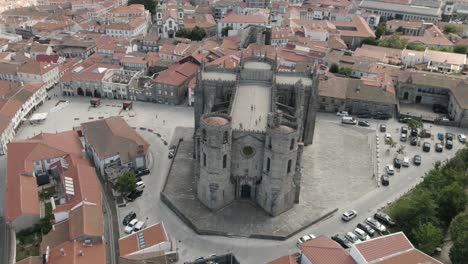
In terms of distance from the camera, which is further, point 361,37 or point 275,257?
point 361,37

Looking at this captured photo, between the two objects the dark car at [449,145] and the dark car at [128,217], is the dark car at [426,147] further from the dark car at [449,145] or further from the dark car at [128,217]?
the dark car at [128,217]

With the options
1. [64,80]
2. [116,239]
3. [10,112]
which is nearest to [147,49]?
[64,80]

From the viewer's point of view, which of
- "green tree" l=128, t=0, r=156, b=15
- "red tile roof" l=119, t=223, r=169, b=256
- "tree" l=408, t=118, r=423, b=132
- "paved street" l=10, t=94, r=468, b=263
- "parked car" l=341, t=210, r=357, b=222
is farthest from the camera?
"green tree" l=128, t=0, r=156, b=15

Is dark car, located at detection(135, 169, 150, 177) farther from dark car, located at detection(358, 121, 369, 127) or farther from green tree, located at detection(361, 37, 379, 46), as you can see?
green tree, located at detection(361, 37, 379, 46)

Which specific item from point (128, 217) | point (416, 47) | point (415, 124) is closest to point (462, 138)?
point (415, 124)

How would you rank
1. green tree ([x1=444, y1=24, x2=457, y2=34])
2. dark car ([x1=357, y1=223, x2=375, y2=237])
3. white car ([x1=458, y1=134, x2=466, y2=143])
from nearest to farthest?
1. dark car ([x1=357, y1=223, x2=375, y2=237])
2. white car ([x1=458, y1=134, x2=466, y2=143])
3. green tree ([x1=444, y1=24, x2=457, y2=34])

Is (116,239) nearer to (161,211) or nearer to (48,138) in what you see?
(161,211)

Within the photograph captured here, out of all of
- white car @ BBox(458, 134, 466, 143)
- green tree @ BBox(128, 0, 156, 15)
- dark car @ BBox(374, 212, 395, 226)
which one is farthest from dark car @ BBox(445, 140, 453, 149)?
green tree @ BBox(128, 0, 156, 15)
